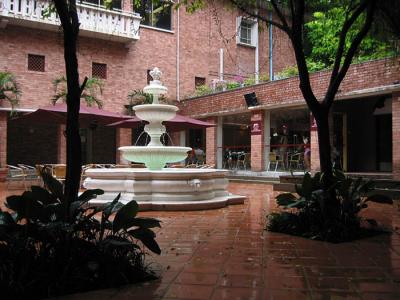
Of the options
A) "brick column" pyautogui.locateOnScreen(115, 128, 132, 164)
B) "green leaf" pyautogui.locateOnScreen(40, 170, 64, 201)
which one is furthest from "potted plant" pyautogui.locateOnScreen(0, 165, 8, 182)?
"green leaf" pyautogui.locateOnScreen(40, 170, 64, 201)

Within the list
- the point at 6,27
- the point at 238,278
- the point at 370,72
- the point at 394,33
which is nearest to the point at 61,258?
the point at 238,278

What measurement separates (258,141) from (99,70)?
24.5 ft

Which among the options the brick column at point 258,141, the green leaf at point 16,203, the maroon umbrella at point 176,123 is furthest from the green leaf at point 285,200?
the brick column at point 258,141

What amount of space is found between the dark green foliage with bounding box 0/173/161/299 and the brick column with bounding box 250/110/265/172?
12914 millimetres

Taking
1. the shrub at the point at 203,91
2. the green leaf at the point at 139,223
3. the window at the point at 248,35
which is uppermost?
the window at the point at 248,35

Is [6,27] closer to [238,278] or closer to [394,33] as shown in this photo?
[394,33]

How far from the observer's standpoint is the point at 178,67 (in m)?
20.7

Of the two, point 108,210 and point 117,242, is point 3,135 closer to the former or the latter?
point 108,210

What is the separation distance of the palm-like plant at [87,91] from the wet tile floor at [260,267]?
A: 1168 centimetres

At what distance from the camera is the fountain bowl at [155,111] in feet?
31.2

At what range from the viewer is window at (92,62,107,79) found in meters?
18.6

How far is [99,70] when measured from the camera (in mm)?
18688

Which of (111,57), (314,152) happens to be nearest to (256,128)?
(314,152)

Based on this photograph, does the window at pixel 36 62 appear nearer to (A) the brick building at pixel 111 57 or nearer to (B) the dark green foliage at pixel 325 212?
(A) the brick building at pixel 111 57
